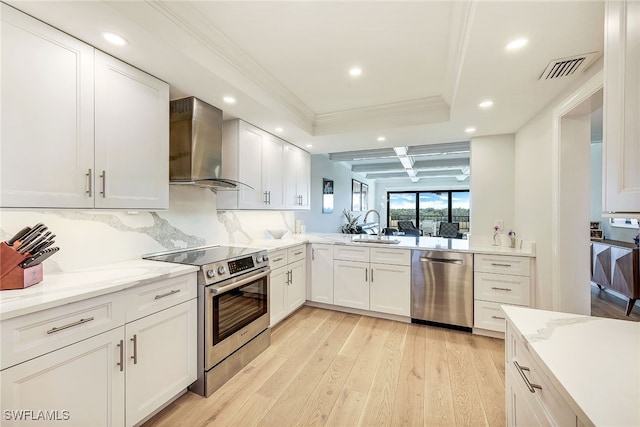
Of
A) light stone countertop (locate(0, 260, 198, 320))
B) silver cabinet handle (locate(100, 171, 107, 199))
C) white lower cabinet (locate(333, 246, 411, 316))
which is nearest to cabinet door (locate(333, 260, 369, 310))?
white lower cabinet (locate(333, 246, 411, 316))

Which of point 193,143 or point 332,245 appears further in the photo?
point 332,245

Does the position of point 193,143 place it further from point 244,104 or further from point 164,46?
point 164,46

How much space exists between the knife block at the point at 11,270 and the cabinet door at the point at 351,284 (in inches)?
103

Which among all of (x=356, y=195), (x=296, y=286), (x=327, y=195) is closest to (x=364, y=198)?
(x=356, y=195)

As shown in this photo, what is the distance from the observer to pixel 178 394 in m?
1.75

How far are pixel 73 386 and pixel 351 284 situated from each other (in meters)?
2.53

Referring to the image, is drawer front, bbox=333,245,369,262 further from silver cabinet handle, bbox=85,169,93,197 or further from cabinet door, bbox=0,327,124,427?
silver cabinet handle, bbox=85,169,93,197

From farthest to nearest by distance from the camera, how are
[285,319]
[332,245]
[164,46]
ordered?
1. [332,245]
2. [285,319]
3. [164,46]

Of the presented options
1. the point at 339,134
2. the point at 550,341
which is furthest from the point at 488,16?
the point at 339,134

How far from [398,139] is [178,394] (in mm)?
→ 3406

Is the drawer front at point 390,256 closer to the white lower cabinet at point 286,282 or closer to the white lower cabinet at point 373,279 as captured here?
the white lower cabinet at point 373,279

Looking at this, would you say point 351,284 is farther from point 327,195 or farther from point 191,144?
point 327,195

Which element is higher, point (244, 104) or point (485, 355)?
point (244, 104)

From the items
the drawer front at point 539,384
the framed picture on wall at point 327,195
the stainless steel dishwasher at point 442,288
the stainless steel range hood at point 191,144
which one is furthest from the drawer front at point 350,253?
the framed picture on wall at point 327,195
